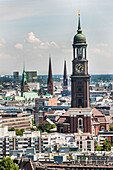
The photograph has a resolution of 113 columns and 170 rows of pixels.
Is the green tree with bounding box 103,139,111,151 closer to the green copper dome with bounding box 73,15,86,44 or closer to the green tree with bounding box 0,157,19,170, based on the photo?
the green copper dome with bounding box 73,15,86,44

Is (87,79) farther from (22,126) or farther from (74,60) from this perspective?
(22,126)

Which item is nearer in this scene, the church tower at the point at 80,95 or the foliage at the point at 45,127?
the church tower at the point at 80,95

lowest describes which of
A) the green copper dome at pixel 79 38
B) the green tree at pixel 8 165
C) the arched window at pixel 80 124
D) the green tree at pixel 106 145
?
the green tree at pixel 8 165

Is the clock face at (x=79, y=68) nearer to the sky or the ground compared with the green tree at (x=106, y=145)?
Answer: nearer to the sky

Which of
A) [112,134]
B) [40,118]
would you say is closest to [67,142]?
[112,134]

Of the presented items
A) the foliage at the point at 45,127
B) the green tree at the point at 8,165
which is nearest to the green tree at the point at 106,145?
the foliage at the point at 45,127

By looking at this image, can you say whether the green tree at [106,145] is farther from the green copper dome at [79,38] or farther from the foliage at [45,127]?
the foliage at [45,127]

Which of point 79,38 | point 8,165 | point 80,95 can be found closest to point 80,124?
point 80,95

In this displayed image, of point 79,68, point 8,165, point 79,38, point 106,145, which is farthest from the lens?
point 79,38

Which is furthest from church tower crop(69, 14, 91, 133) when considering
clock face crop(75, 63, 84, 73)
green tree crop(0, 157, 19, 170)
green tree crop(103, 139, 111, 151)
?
green tree crop(0, 157, 19, 170)

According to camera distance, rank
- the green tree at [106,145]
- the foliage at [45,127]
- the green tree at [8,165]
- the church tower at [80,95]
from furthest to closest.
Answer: the foliage at [45,127] → the church tower at [80,95] → the green tree at [106,145] → the green tree at [8,165]

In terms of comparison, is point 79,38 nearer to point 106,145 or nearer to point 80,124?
point 80,124

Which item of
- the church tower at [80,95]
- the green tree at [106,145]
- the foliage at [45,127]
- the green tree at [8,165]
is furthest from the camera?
the foliage at [45,127]

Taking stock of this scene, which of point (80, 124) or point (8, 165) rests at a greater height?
point (80, 124)
